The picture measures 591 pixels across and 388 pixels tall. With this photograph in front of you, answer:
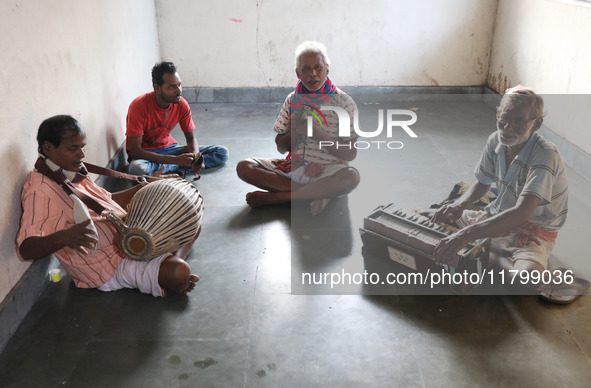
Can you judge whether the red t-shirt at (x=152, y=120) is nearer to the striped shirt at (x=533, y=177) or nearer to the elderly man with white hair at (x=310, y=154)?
the elderly man with white hair at (x=310, y=154)

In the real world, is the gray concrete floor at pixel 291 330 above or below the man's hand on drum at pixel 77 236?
below

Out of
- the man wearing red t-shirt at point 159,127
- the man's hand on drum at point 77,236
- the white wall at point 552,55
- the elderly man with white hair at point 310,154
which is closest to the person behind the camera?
the man's hand on drum at point 77,236

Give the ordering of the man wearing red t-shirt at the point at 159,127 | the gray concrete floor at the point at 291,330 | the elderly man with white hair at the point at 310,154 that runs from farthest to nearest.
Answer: the man wearing red t-shirt at the point at 159,127, the elderly man with white hair at the point at 310,154, the gray concrete floor at the point at 291,330

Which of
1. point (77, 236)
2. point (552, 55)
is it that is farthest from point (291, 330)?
point (552, 55)

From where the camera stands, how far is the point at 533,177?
2623 mm

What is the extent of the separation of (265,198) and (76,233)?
61.2 inches

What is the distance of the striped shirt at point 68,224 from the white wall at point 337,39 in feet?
12.4

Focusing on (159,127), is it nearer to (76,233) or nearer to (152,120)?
(152,120)

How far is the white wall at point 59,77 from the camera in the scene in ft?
8.59

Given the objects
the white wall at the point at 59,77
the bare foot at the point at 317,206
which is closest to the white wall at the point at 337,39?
the white wall at the point at 59,77

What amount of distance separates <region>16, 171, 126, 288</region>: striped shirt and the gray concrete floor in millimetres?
134

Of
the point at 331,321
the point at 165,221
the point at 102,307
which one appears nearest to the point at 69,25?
the point at 165,221

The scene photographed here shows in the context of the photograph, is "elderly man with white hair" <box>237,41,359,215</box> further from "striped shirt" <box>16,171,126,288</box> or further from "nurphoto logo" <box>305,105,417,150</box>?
"striped shirt" <box>16,171,126,288</box>

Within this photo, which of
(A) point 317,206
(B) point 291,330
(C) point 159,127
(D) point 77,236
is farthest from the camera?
(C) point 159,127
